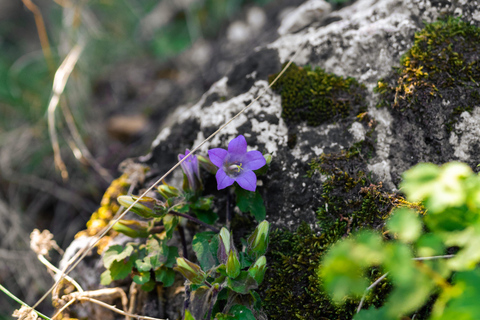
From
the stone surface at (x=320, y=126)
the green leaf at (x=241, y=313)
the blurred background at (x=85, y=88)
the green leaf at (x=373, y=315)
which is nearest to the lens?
the green leaf at (x=373, y=315)

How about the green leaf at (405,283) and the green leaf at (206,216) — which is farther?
the green leaf at (206,216)

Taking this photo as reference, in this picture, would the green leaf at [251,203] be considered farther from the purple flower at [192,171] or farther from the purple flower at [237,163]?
the purple flower at [192,171]

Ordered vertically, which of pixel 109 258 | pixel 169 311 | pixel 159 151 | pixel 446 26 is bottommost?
pixel 169 311

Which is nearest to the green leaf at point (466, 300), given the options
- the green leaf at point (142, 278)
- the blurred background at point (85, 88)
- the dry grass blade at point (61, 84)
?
the green leaf at point (142, 278)

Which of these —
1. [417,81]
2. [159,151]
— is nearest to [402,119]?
[417,81]

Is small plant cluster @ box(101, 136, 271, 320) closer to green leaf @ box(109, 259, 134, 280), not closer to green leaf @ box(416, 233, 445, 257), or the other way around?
green leaf @ box(109, 259, 134, 280)

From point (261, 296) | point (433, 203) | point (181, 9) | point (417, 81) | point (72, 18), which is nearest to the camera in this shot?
point (433, 203)

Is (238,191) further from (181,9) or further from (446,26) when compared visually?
(181,9)
